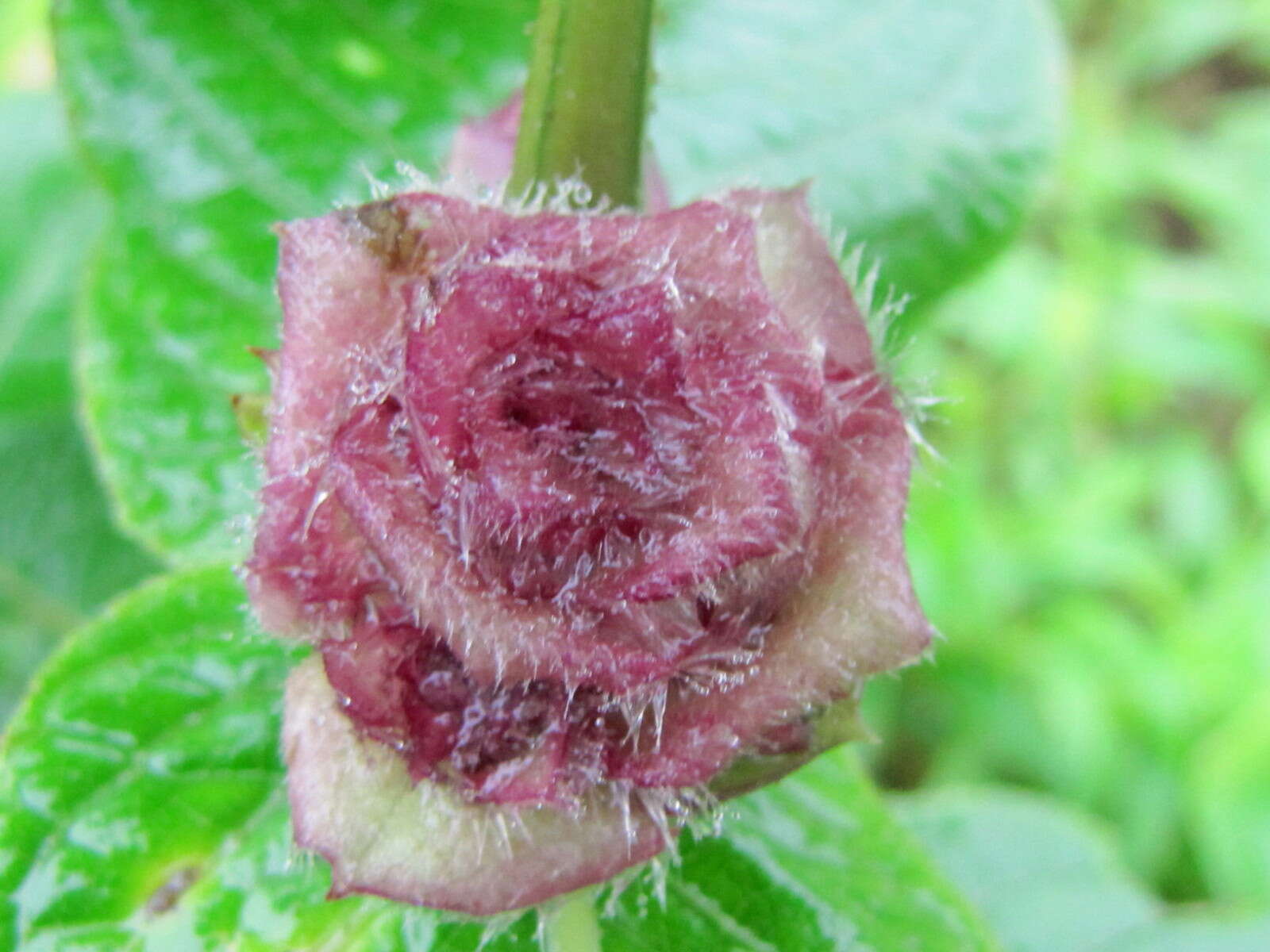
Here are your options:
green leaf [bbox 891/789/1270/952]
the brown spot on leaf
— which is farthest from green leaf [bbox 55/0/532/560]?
green leaf [bbox 891/789/1270/952]

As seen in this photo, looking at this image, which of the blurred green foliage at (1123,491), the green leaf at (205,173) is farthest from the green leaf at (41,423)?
the blurred green foliage at (1123,491)

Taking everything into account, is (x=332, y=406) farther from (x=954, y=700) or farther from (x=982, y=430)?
(x=982, y=430)

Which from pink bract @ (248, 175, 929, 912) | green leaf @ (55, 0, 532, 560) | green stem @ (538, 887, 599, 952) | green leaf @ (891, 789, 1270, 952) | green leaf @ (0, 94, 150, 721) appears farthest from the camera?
green leaf @ (891, 789, 1270, 952)

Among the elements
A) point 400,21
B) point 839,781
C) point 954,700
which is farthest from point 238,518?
point 954,700

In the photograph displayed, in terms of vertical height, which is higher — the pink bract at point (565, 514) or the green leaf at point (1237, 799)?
the green leaf at point (1237, 799)

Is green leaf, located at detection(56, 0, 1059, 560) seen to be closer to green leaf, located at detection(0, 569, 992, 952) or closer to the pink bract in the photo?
green leaf, located at detection(0, 569, 992, 952)

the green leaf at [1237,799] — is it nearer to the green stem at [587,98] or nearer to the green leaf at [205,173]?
the green leaf at [205,173]
